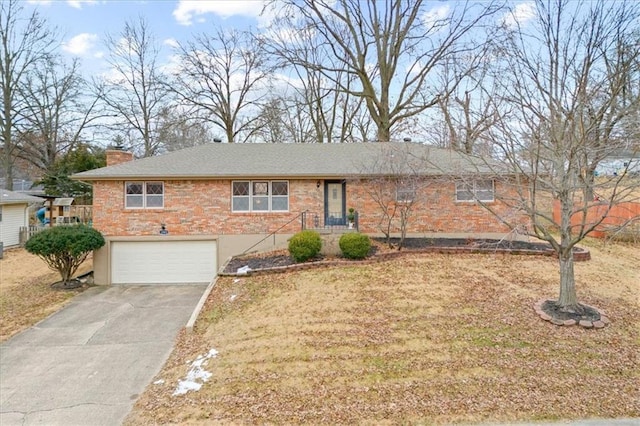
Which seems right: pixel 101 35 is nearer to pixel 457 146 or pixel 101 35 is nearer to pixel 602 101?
pixel 457 146

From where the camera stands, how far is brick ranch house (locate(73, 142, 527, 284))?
13.0 m

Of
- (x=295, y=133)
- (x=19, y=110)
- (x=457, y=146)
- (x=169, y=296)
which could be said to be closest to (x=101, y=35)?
(x=19, y=110)

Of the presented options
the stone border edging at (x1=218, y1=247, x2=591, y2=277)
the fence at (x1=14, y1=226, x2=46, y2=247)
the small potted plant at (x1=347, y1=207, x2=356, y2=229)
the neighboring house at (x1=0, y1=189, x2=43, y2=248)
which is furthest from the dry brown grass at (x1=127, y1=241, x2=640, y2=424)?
the fence at (x1=14, y1=226, x2=46, y2=247)

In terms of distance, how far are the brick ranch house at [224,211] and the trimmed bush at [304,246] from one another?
216cm

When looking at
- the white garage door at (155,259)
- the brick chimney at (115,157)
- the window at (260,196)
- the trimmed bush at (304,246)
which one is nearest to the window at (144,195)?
the white garage door at (155,259)

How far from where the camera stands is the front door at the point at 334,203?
44.3 ft

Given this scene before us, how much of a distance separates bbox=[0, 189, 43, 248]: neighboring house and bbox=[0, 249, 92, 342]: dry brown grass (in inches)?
102

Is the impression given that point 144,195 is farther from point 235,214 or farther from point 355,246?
point 355,246

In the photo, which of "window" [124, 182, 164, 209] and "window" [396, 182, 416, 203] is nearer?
"window" [396, 182, 416, 203]

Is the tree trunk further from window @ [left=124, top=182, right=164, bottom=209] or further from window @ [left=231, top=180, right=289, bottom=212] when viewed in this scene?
window @ [left=124, top=182, right=164, bottom=209]

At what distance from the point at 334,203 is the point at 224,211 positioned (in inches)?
170

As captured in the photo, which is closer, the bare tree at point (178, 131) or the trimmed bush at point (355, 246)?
the trimmed bush at point (355, 246)

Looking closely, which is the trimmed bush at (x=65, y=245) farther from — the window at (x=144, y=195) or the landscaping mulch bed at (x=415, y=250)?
the landscaping mulch bed at (x=415, y=250)

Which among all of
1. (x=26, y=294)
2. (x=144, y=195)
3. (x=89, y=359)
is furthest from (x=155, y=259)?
(x=89, y=359)
